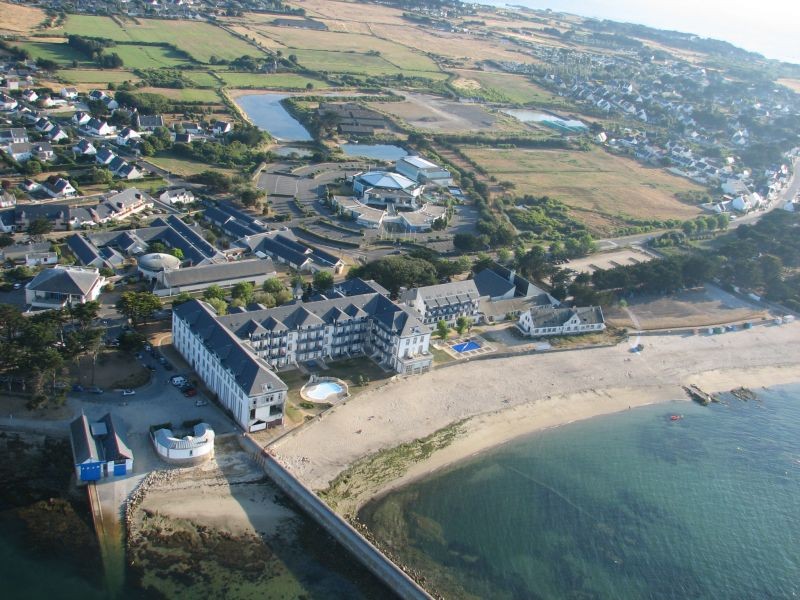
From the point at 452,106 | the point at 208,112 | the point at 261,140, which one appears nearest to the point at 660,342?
the point at 261,140

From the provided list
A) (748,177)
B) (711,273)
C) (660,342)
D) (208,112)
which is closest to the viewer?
(660,342)

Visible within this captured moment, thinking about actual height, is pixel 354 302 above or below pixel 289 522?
above

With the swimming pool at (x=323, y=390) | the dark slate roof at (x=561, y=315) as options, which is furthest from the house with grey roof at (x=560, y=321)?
the swimming pool at (x=323, y=390)

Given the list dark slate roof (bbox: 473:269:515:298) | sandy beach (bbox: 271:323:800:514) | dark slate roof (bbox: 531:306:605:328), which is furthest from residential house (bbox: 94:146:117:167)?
dark slate roof (bbox: 531:306:605:328)

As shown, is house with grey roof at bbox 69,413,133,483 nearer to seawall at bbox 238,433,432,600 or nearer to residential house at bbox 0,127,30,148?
seawall at bbox 238,433,432,600

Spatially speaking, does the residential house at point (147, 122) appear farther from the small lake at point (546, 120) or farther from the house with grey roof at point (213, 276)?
the small lake at point (546, 120)

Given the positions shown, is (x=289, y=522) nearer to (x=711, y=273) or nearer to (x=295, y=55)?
(x=711, y=273)
